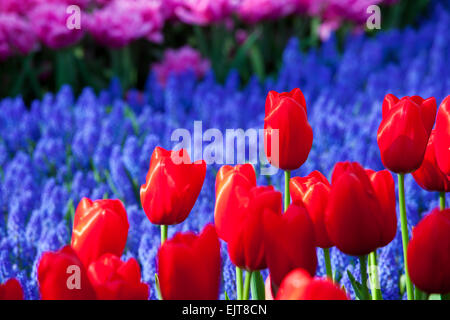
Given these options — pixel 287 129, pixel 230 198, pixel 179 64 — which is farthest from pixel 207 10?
pixel 230 198

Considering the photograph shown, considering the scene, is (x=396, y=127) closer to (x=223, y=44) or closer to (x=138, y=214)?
(x=138, y=214)

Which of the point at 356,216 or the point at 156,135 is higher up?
the point at 156,135

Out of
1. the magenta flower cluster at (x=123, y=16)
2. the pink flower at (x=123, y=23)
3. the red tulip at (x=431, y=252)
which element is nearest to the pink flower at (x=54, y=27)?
the magenta flower cluster at (x=123, y=16)

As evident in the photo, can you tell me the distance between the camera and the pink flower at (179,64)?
294cm

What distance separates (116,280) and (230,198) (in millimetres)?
155

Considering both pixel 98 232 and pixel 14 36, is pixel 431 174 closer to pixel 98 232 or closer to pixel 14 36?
pixel 98 232

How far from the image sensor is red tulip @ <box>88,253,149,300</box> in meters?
0.59

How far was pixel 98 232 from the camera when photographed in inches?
26.6

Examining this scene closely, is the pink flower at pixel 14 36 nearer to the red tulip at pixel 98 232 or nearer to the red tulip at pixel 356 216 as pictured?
the red tulip at pixel 98 232

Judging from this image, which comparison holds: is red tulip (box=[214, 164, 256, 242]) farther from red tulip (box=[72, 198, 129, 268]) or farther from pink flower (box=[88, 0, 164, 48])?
pink flower (box=[88, 0, 164, 48])

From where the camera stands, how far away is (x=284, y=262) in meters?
0.64

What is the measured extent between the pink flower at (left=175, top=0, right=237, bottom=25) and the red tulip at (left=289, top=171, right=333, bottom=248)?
208cm

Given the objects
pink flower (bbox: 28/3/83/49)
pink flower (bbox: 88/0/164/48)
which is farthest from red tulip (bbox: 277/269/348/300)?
pink flower (bbox: 88/0/164/48)
